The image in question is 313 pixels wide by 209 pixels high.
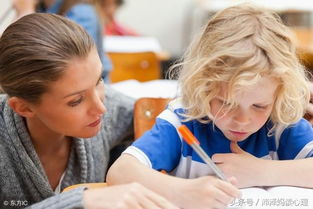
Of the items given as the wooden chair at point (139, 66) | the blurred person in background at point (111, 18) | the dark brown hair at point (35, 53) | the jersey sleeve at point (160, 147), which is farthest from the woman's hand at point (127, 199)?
the blurred person in background at point (111, 18)

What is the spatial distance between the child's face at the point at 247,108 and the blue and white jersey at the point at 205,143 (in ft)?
0.25

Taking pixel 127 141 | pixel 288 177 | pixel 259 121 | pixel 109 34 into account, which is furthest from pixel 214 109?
pixel 109 34

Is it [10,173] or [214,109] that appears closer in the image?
[214,109]

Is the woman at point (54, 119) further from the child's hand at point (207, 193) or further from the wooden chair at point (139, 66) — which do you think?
the wooden chair at point (139, 66)

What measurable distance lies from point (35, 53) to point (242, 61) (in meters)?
0.39

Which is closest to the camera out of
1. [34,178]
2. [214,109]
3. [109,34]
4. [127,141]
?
[214,109]

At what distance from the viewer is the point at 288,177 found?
953 mm

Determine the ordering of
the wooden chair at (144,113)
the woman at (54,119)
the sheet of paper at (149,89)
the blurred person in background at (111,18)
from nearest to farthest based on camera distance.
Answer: the woman at (54,119), the wooden chair at (144,113), the sheet of paper at (149,89), the blurred person in background at (111,18)

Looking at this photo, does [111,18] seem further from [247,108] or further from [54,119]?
[247,108]

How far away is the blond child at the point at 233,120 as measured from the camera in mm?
898

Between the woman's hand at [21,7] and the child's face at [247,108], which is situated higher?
the woman's hand at [21,7]

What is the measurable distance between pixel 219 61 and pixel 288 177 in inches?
9.9

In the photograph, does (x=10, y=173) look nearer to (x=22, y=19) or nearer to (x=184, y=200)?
(x=22, y=19)

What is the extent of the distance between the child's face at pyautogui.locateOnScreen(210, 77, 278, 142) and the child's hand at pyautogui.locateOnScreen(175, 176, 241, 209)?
0.38 ft
